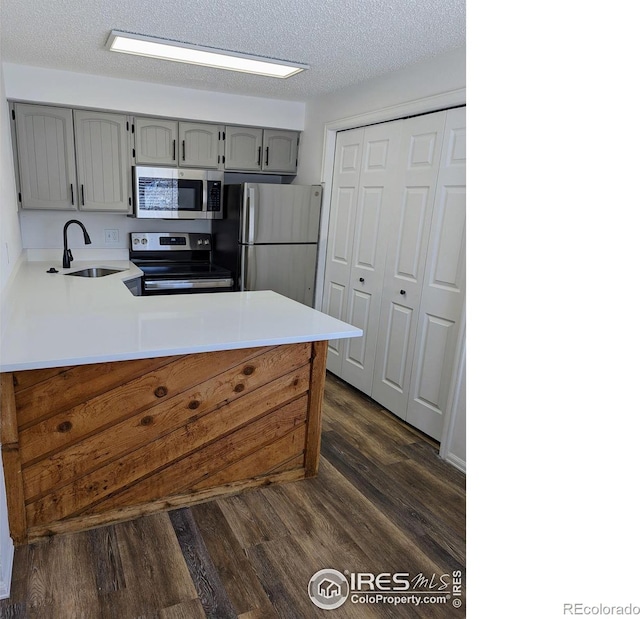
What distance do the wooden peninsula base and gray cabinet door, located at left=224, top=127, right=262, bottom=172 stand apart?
2.30m

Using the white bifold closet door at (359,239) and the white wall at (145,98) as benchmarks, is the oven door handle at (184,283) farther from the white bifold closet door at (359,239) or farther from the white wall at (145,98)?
the white wall at (145,98)

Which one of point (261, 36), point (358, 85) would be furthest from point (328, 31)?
point (358, 85)

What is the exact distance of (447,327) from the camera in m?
2.74

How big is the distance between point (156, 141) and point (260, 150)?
0.86 meters

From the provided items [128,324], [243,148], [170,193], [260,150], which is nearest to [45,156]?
[170,193]

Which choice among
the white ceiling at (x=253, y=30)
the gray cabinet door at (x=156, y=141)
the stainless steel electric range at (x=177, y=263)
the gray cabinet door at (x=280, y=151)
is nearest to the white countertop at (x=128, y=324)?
the stainless steel electric range at (x=177, y=263)

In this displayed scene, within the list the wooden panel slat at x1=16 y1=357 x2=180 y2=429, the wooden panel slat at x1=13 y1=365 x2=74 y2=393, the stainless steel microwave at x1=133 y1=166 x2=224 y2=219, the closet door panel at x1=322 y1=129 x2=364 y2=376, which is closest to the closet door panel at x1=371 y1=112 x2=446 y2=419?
the closet door panel at x1=322 y1=129 x2=364 y2=376

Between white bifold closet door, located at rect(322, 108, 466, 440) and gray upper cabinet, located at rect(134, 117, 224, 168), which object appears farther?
gray upper cabinet, located at rect(134, 117, 224, 168)

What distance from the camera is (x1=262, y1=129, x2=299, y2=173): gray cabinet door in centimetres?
397

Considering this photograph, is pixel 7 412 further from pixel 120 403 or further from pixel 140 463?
pixel 140 463

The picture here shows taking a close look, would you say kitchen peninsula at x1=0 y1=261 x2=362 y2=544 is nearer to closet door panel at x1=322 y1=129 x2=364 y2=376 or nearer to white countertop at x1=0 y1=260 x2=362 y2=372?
white countertop at x1=0 y1=260 x2=362 y2=372

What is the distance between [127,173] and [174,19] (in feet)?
5.35

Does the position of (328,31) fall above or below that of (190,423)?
above
